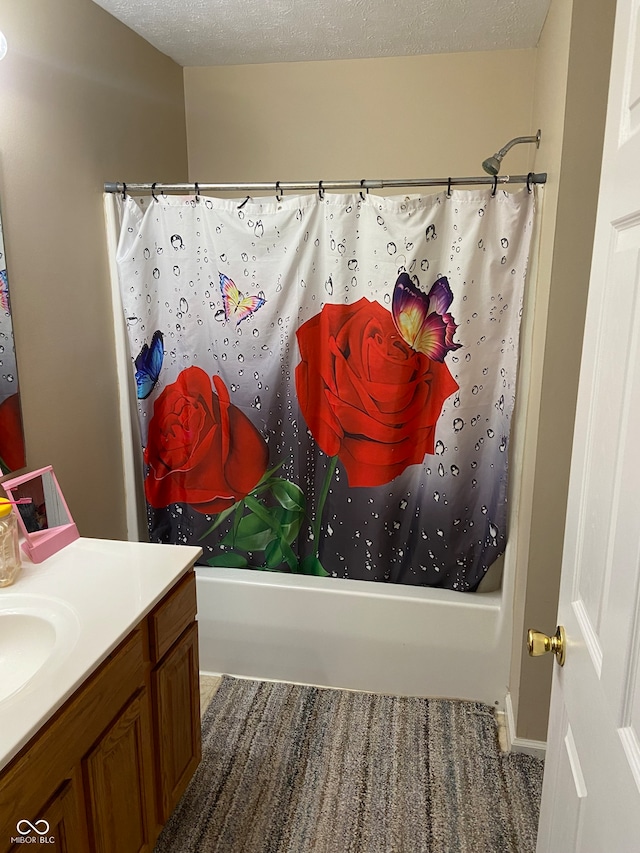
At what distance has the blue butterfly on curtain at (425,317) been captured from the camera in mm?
1967

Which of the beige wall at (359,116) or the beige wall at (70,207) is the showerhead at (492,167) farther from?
the beige wall at (70,207)

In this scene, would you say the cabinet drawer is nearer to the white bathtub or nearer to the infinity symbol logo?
the infinity symbol logo

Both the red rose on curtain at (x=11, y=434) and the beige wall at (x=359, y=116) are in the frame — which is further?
the beige wall at (x=359, y=116)

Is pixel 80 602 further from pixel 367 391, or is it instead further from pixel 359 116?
pixel 359 116

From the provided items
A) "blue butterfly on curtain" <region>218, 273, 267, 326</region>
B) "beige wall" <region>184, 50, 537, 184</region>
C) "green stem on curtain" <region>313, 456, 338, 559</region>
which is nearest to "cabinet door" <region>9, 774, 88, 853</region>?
"green stem on curtain" <region>313, 456, 338, 559</region>

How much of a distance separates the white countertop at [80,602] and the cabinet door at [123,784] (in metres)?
0.20

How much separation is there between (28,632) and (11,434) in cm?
59

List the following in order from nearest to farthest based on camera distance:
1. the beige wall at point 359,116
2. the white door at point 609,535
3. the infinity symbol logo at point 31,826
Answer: the white door at point 609,535 → the infinity symbol logo at point 31,826 → the beige wall at point 359,116

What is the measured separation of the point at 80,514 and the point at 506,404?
57.7 inches

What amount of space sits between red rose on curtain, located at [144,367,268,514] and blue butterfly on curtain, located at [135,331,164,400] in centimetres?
6

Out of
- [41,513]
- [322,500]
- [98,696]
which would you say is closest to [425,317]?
[322,500]

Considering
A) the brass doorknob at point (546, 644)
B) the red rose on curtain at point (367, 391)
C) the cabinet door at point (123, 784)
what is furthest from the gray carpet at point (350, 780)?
the brass doorknob at point (546, 644)

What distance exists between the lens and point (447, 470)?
208cm

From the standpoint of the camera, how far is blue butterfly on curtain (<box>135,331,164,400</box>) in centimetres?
217
